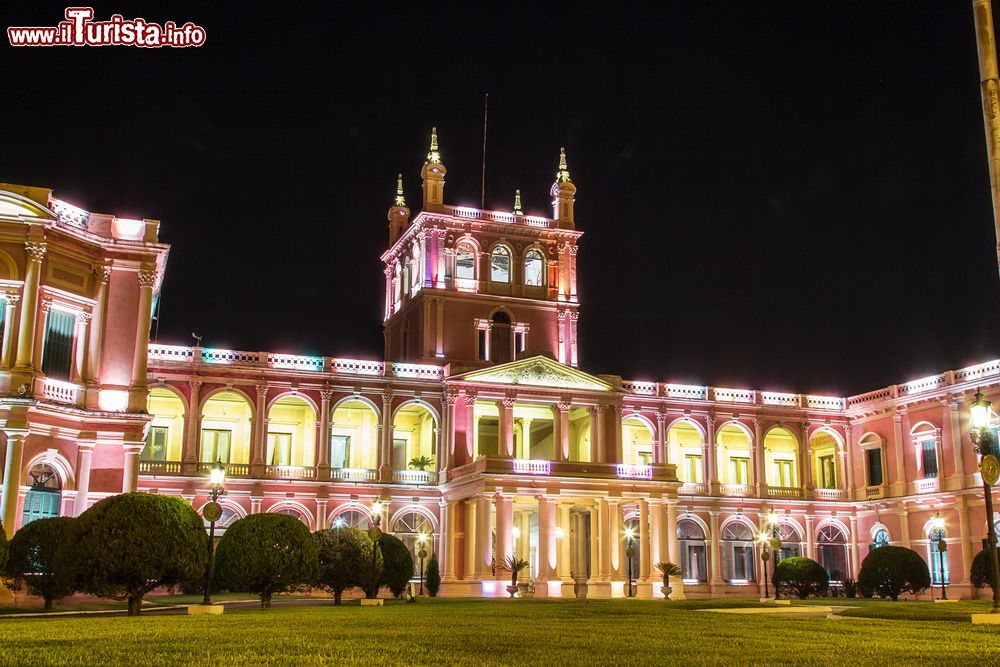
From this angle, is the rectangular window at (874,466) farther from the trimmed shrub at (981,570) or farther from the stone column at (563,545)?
the stone column at (563,545)

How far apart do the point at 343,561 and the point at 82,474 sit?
9.49 metres

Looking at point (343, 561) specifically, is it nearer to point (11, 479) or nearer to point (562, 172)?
point (11, 479)

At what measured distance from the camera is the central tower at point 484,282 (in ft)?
184

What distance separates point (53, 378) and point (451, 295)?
→ 81.0 ft

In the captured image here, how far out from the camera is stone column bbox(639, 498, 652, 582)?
1882 inches

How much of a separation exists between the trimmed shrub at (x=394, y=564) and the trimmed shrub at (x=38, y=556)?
10399 mm

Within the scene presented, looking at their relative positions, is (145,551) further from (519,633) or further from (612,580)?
(612,580)

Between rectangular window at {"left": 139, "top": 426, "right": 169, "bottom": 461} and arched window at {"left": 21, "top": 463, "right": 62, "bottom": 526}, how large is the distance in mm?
16382

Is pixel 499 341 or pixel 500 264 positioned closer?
pixel 499 341

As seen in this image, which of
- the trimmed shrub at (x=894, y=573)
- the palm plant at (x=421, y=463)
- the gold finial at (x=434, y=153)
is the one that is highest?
the gold finial at (x=434, y=153)

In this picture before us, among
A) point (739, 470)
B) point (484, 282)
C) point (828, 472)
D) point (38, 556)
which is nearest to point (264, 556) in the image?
point (38, 556)

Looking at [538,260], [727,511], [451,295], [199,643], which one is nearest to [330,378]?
[451,295]

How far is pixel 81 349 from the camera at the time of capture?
3591 cm

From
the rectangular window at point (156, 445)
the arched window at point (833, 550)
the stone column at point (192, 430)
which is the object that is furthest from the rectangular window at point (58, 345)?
the arched window at point (833, 550)
